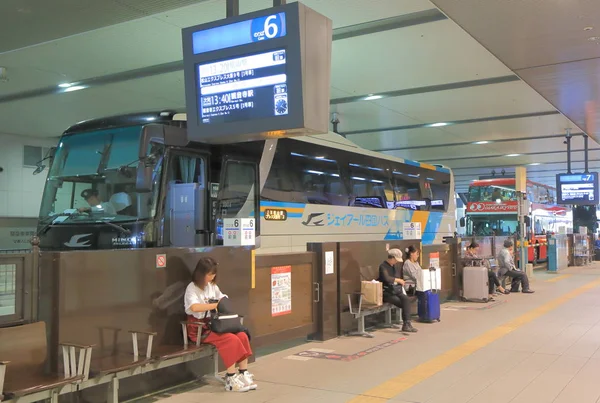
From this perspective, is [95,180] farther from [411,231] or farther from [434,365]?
[411,231]

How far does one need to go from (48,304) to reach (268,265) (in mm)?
3571

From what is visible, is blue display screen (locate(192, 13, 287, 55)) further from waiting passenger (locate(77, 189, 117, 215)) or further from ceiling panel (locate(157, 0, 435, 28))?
waiting passenger (locate(77, 189, 117, 215))

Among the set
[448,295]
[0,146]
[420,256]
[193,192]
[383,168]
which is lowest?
[448,295]

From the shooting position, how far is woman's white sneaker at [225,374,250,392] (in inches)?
251

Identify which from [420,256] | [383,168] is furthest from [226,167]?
[383,168]

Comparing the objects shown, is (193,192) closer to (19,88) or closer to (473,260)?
(19,88)

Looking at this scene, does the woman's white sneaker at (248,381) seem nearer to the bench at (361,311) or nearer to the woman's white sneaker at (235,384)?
the woman's white sneaker at (235,384)

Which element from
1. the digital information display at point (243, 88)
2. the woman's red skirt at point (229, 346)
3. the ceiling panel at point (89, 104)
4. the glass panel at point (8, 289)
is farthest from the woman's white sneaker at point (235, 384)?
the ceiling panel at point (89, 104)

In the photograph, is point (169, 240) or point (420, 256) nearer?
point (169, 240)

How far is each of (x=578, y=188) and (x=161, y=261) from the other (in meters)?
21.4

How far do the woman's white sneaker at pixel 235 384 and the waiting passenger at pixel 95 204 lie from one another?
11.8 feet

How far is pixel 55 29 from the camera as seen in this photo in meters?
8.52

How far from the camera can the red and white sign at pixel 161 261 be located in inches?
247

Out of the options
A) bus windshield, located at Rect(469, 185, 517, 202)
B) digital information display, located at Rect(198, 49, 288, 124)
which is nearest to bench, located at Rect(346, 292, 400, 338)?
digital information display, located at Rect(198, 49, 288, 124)
